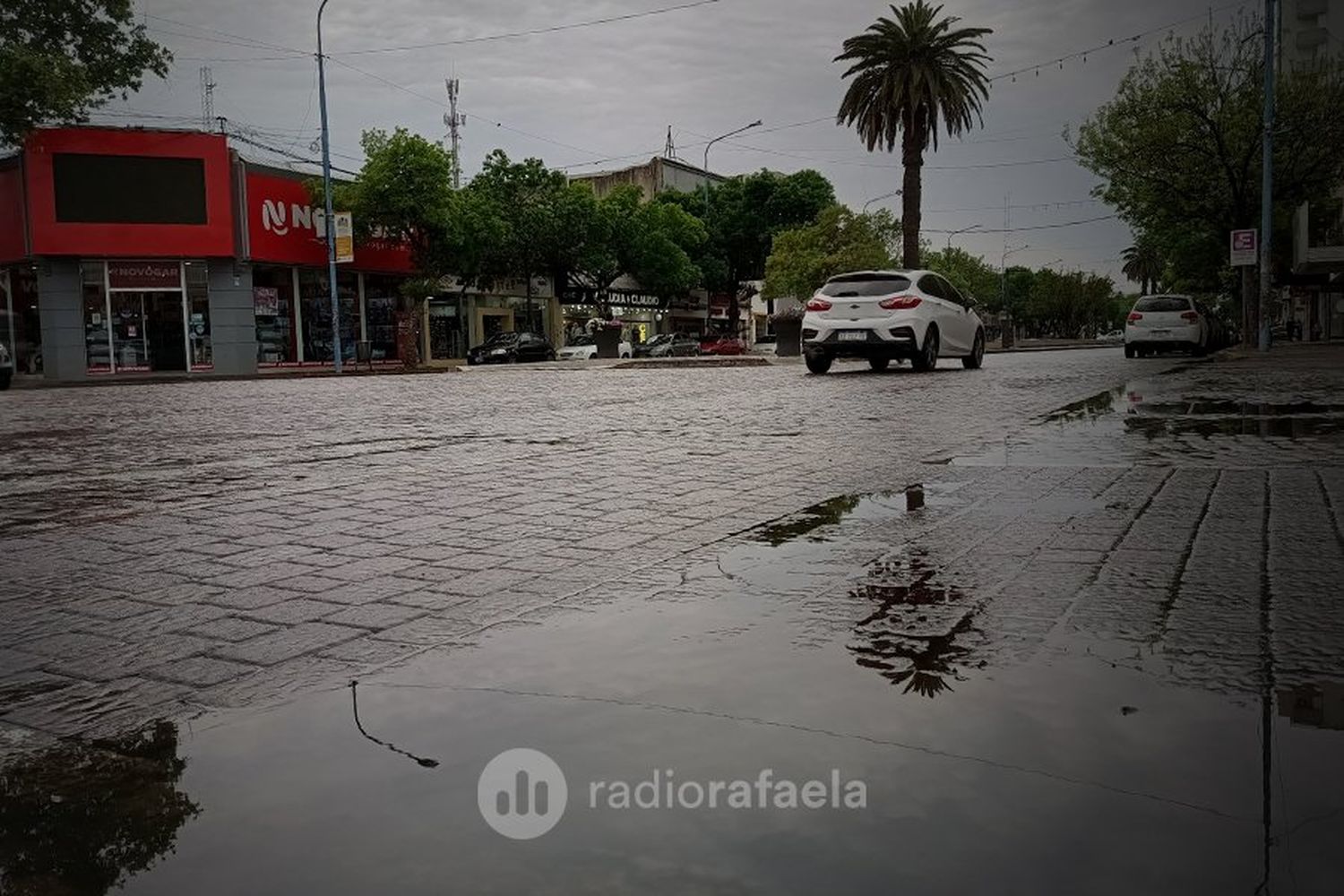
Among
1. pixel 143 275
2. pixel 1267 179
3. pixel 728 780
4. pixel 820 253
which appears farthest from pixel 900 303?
pixel 820 253

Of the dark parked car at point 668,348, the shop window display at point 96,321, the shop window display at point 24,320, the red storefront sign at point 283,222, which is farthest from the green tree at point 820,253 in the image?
the shop window display at point 24,320

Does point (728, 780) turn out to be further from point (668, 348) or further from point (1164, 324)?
point (668, 348)

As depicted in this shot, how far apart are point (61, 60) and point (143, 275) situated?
7048 millimetres

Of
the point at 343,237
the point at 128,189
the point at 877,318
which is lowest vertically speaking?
the point at 877,318

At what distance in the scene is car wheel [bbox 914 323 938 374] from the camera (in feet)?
59.6

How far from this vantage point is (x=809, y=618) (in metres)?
3.27

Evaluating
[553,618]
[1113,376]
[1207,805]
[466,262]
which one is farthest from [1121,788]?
[466,262]

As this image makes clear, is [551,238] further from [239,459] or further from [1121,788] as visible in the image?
[1121,788]

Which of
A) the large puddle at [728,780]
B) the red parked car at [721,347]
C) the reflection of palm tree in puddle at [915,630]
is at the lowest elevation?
the large puddle at [728,780]

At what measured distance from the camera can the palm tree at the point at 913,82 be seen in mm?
35812

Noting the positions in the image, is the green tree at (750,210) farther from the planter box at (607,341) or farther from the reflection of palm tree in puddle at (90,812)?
the reflection of palm tree in puddle at (90,812)

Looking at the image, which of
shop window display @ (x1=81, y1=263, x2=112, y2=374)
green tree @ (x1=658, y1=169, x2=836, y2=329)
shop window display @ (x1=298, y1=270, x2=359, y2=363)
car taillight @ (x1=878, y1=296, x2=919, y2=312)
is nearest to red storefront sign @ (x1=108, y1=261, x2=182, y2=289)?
shop window display @ (x1=81, y1=263, x2=112, y2=374)

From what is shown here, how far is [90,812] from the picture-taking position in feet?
6.78

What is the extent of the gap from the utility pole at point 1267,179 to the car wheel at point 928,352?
12244 mm
